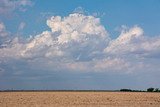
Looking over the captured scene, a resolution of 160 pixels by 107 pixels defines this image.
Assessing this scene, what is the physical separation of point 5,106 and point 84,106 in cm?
1004

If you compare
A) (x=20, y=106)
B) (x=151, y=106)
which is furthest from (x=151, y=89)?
(x=20, y=106)

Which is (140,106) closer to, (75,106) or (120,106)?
(120,106)

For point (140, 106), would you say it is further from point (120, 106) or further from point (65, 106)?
point (65, 106)

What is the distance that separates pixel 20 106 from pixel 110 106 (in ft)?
38.5

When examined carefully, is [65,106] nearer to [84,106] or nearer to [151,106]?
[84,106]

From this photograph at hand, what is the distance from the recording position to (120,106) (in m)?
51.6

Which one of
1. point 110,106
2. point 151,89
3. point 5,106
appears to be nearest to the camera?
point 5,106

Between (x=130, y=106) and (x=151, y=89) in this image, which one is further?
(x=151, y=89)

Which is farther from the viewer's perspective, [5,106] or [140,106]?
[140,106]

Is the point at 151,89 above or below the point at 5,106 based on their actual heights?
above

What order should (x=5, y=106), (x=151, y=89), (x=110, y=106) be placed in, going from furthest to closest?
1. (x=151, y=89)
2. (x=110, y=106)
3. (x=5, y=106)

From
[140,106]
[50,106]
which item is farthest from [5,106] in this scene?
[140,106]

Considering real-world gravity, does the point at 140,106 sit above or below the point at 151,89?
below

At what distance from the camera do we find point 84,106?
50.5 metres
